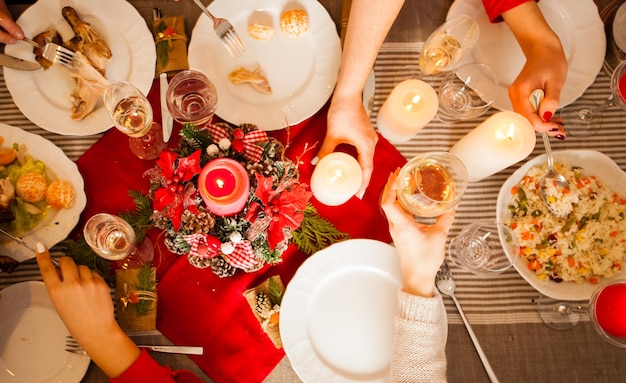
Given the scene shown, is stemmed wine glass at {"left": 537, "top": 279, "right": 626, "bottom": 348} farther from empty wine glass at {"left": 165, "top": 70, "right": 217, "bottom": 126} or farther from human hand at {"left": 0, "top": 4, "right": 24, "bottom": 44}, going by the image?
human hand at {"left": 0, "top": 4, "right": 24, "bottom": 44}

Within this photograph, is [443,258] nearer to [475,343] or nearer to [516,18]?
[475,343]

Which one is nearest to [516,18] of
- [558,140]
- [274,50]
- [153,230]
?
[558,140]

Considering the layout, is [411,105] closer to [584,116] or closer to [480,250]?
[480,250]

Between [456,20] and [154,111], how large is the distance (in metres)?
0.78

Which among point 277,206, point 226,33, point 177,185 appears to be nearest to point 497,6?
point 226,33

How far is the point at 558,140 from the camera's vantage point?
45.3 inches

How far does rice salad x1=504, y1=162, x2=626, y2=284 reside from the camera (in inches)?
40.6

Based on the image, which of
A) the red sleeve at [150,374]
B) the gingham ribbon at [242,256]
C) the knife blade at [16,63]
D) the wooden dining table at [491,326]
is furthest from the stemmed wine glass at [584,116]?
the knife blade at [16,63]

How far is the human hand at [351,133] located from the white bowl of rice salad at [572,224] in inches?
13.2

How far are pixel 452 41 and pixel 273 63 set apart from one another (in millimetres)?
453

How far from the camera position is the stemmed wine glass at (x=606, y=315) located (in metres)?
0.90

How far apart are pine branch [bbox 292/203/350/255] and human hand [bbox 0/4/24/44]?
815 millimetres

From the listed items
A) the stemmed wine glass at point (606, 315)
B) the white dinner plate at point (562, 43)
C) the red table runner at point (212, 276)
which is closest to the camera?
the stemmed wine glass at point (606, 315)

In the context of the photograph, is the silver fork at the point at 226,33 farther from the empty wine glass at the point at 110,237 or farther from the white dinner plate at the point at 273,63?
the empty wine glass at the point at 110,237
